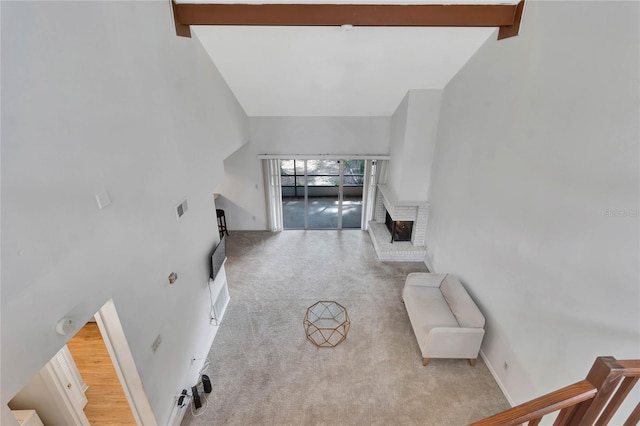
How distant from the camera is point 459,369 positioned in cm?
384

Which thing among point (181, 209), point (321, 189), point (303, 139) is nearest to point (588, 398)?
point (181, 209)

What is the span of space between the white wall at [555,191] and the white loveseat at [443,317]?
0.24 meters

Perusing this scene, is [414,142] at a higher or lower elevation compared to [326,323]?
higher

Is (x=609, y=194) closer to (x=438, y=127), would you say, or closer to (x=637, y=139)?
(x=637, y=139)

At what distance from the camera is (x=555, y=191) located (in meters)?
2.71

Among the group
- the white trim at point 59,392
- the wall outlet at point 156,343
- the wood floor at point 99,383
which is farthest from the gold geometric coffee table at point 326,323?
the white trim at point 59,392

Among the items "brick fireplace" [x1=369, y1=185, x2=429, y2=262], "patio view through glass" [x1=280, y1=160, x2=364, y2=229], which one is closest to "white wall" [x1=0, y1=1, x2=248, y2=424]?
"brick fireplace" [x1=369, y1=185, x2=429, y2=262]

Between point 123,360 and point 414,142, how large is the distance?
546 centimetres

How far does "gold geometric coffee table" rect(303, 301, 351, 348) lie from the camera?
430 centimetres

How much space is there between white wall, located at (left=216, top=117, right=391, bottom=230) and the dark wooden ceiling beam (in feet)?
10.9

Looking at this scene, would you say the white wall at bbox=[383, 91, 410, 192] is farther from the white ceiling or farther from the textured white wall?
the white ceiling

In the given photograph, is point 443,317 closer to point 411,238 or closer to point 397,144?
point 411,238

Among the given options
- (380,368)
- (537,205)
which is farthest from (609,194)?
(380,368)

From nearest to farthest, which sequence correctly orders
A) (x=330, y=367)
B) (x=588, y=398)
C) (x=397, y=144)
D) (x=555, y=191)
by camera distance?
(x=588, y=398), (x=555, y=191), (x=330, y=367), (x=397, y=144)
